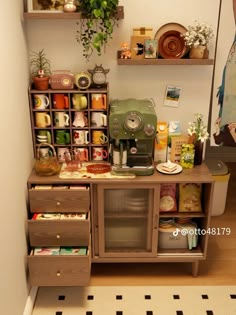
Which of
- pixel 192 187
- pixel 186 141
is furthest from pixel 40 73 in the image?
pixel 192 187

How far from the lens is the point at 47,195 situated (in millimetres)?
2307

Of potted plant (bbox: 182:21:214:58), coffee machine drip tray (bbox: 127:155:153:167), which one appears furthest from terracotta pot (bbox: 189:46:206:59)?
coffee machine drip tray (bbox: 127:155:153:167)

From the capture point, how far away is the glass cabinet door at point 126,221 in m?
2.50

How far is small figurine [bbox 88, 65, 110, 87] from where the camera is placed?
2.44 metres

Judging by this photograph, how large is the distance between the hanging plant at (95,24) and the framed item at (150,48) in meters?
0.24

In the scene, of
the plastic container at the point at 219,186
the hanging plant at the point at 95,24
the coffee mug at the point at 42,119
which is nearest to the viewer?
the hanging plant at the point at 95,24

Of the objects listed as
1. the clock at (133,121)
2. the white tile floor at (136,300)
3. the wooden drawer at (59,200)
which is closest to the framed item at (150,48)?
the clock at (133,121)

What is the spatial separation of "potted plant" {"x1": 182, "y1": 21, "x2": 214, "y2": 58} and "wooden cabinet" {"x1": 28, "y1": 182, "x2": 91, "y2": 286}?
113 cm

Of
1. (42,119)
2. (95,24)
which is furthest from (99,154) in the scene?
(95,24)

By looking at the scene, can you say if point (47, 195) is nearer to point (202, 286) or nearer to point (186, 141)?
point (186, 141)

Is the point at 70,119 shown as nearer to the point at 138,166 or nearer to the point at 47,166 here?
the point at 47,166

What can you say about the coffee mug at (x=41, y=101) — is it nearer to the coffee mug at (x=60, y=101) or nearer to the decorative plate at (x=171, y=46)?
the coffee mug at (x=60, y=101)

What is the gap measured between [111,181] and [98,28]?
1.01 m

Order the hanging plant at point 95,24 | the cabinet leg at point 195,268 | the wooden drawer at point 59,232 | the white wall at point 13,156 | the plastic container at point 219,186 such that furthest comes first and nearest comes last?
the plastic container at point 219,186 < the cabinet leg at point 195,268 < the wooden drawer at point 59,232 < the hanging plant at point 95,24 < the white wall at point 13,156
